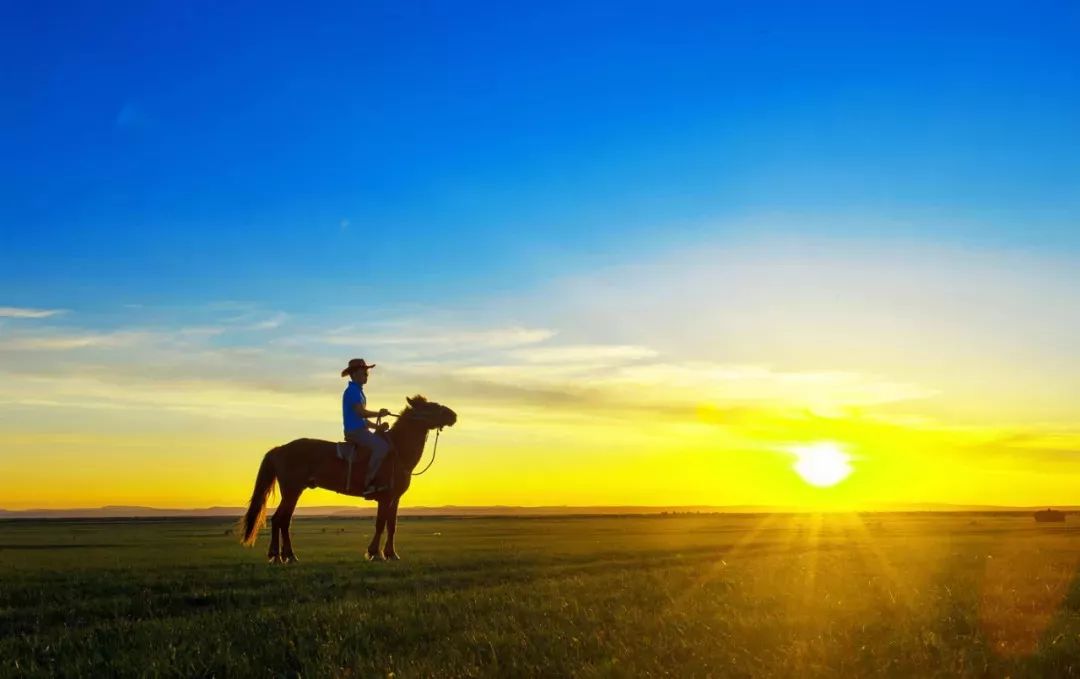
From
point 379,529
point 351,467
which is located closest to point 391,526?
point 379,529

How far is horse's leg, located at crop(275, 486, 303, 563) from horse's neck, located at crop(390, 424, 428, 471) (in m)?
2.57

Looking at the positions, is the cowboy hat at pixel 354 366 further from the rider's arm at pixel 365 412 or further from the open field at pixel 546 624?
the open field at pixel 546 624

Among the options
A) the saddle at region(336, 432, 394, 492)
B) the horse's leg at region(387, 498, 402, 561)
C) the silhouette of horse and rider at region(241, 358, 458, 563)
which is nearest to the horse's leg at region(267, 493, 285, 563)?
the silhouette of horse and rider at region(241, 358, 458, 563)

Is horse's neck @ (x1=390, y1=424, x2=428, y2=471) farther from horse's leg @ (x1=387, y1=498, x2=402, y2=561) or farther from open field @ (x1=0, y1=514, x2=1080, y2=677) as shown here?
open field @ (x1=0, y1=514, x2=1080, y2=677)

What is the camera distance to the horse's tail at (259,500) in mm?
21906

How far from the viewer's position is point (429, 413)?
22.8 metres

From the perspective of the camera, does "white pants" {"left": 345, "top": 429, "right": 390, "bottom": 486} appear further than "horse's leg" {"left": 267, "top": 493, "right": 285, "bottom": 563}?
Yes

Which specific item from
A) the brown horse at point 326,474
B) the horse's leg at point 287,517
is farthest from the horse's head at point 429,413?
the horse's leg at point 287,517

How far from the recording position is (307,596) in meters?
13.6

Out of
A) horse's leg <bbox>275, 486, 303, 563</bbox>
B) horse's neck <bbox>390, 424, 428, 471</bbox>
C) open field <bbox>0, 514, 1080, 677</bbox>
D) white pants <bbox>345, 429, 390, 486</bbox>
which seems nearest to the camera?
open field <bbox>0, 514, 1080, 677</bbox>

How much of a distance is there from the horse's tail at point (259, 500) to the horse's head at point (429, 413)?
3535 mm

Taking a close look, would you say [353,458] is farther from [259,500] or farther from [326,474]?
[259,500]

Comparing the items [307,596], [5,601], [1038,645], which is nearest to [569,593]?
[307,596]

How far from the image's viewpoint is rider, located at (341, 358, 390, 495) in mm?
21328
